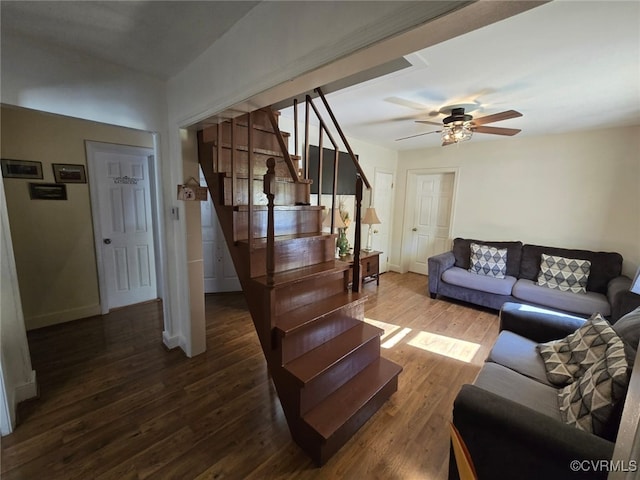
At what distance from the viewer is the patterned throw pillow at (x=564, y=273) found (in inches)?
127

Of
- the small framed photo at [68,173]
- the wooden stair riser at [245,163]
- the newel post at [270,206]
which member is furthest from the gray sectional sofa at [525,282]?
the small framed photo at [68,173]

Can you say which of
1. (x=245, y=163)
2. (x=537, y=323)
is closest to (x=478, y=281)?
(x=537, y=323)

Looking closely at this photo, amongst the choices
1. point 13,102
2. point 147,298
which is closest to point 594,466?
point 13,102

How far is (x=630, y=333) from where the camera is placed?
1.42 metres

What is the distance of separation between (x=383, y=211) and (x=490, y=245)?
1.87 m

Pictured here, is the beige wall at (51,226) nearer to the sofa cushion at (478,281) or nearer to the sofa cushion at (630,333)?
the sofa cushion at (630,333)

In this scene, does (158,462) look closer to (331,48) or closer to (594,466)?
(594,466)

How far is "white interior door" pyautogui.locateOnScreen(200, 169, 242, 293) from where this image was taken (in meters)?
3.90

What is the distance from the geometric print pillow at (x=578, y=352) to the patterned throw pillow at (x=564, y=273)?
81.1 inches

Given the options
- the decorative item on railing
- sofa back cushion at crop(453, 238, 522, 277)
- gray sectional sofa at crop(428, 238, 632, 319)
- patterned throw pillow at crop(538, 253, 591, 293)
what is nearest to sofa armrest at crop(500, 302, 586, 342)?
gray sectional sofa at crop(428, 238, 632, 319)

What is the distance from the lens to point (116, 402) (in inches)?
74.7

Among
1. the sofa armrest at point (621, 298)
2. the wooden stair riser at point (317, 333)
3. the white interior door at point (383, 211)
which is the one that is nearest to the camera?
the wooden stair riser at point (317, 333)

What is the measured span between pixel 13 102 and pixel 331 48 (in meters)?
2.00

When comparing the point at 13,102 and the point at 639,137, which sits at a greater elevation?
the point at 639,137
